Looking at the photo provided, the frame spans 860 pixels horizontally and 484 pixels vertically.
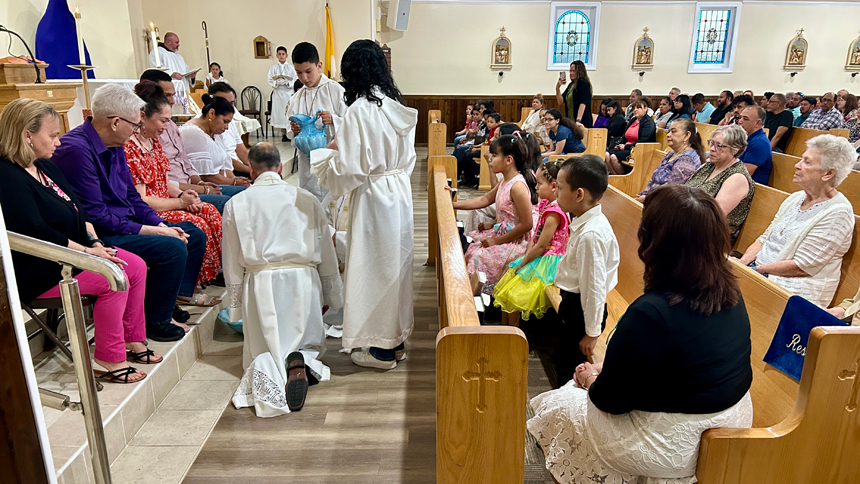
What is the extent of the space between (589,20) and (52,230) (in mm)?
13806

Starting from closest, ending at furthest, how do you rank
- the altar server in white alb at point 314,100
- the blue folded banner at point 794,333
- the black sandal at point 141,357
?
the blue folded banner at point 794,333 → the black sandal at point 141,357 → the altar server in white alb at point 314,100

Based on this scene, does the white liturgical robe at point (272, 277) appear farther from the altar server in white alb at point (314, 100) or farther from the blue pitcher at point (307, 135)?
the altar server in white alb at point (314, 100)

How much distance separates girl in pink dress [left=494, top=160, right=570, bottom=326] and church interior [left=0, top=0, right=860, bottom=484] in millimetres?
14

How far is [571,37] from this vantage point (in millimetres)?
13836

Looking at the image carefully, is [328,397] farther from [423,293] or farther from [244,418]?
[423,293]

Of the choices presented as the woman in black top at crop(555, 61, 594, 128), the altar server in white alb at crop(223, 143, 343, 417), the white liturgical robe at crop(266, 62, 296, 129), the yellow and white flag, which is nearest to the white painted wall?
the white liturgical robe at crop(266, 62, 296, 129)

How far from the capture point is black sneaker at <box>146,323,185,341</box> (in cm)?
290

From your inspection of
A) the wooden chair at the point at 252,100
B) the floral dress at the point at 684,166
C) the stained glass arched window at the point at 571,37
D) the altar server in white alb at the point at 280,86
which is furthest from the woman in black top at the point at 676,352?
the stained glass arched window at the point at 571,37

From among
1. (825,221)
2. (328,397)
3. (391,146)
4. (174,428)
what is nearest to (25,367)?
(174,428)

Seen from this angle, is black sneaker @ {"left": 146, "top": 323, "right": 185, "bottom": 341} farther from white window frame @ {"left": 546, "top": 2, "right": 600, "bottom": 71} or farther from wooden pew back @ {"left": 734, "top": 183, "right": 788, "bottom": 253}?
white window frame @ {"left": 546, "top": 2, "right": 600, "bottom": 71}

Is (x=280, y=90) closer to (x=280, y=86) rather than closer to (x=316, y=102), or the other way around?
(x=280, y=86)

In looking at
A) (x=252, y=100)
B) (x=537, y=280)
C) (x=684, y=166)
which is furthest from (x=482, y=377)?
(x=252, y=100)

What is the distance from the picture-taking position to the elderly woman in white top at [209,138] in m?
4.07

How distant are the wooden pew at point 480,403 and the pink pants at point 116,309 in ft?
5.43
